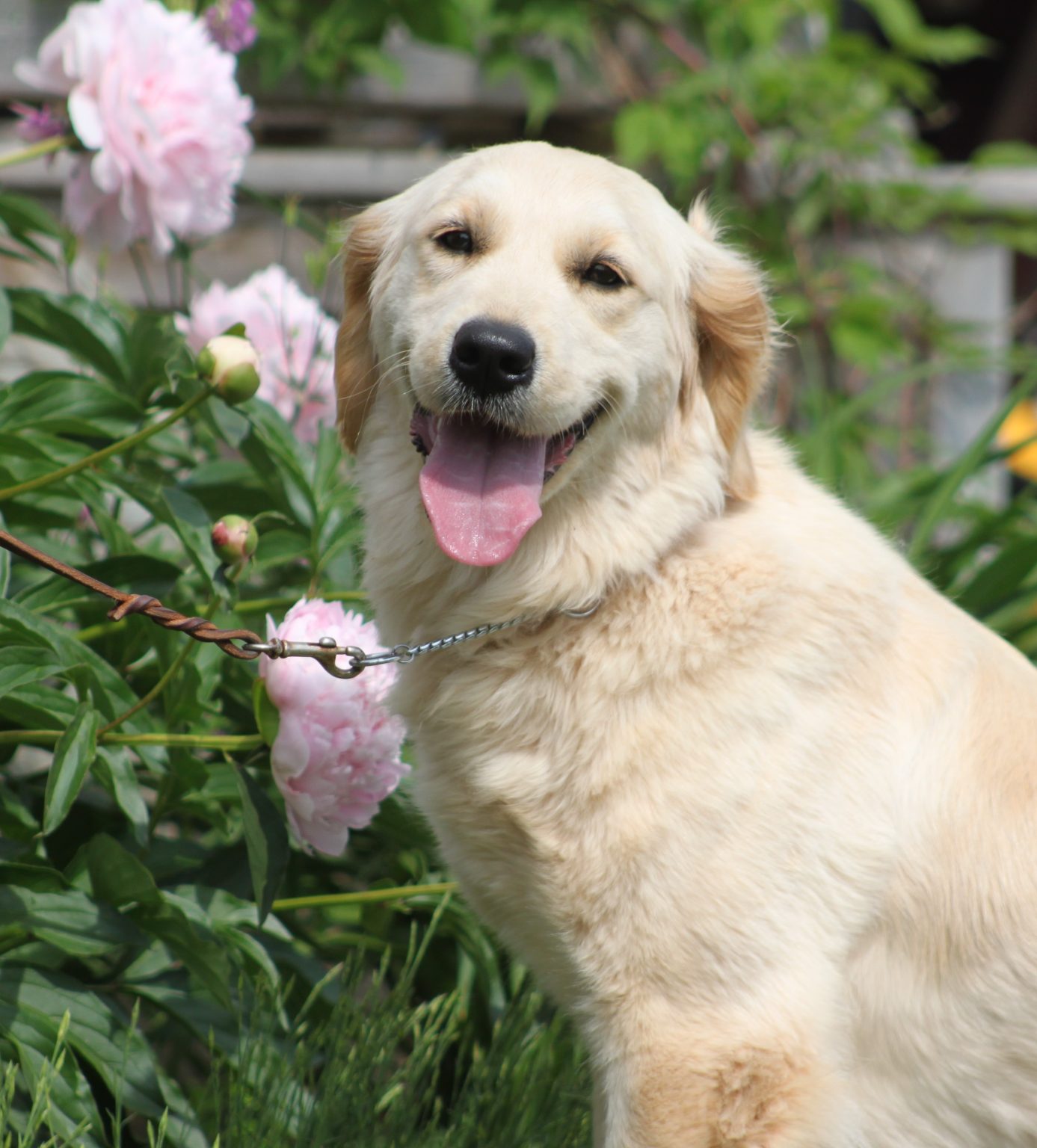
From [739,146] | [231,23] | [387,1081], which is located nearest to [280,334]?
[231,23]

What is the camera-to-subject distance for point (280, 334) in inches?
104

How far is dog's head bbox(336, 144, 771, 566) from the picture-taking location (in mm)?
1864

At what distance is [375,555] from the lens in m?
2.19

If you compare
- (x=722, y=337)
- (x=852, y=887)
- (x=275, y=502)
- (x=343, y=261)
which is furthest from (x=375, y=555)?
(x=852, y=887)

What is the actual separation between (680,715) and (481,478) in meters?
0.47

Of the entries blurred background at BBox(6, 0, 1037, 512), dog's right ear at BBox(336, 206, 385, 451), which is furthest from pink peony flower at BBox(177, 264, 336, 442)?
blurred background at BBox(6, 0, 1037, 512)

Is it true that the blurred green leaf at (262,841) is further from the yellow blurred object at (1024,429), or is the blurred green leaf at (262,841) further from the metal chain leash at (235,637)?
the yellow blurred object at (1024,429)

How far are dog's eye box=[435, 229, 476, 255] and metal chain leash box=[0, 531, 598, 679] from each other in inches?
23.9

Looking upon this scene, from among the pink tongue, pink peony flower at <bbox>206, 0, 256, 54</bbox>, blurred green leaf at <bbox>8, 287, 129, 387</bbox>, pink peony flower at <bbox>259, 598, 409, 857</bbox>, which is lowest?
pink peony flower at <bbox>259, 598, 409, 857</bbox>

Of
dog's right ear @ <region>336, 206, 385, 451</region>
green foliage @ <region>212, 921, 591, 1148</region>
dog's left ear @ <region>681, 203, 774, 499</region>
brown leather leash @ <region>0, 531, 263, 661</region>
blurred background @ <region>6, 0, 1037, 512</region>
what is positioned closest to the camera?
brown leather leash @ <region>0, 531, 263, 661</region>

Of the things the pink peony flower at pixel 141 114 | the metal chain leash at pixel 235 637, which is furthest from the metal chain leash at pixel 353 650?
the pink peony flower at pixel 141 114

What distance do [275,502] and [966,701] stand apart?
127 cm

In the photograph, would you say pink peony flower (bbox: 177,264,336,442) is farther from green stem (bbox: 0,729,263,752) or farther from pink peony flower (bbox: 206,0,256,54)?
green stem (bbox: 0,729,263,752)

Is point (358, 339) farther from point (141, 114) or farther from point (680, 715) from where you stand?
point (680, 715)
